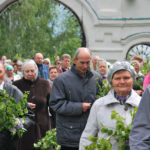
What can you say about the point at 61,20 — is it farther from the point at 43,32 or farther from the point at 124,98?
the point at 124,98

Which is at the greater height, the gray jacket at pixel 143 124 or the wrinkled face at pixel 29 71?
the wrinkled face at pixel 29 71

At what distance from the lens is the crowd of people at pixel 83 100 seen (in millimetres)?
3332

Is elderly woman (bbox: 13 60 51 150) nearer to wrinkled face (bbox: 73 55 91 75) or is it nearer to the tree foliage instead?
wrinkled face (bbox: 73 55 91 75)

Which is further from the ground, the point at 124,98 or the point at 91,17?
the point at 91,17

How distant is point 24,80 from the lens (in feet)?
20.3

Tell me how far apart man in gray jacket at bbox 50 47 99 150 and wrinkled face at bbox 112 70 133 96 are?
111 centimetres

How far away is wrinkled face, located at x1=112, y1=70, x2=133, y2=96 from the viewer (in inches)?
135

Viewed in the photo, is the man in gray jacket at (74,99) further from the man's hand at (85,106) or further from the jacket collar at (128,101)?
the jacket collar at (128,101)

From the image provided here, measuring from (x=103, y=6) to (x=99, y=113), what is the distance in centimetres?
1111

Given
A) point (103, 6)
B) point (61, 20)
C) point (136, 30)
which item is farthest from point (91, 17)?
point (61, 20)

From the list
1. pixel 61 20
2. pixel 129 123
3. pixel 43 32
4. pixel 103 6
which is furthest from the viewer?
pixel 61 20

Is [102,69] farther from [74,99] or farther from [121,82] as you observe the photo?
[121,82]

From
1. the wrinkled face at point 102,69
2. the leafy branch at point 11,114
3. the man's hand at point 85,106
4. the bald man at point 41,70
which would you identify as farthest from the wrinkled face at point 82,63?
the bald man at point 41,70

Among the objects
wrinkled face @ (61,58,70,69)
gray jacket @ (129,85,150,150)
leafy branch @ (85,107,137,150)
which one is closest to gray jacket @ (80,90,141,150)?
leafy branch @ (85,107,137,150)
